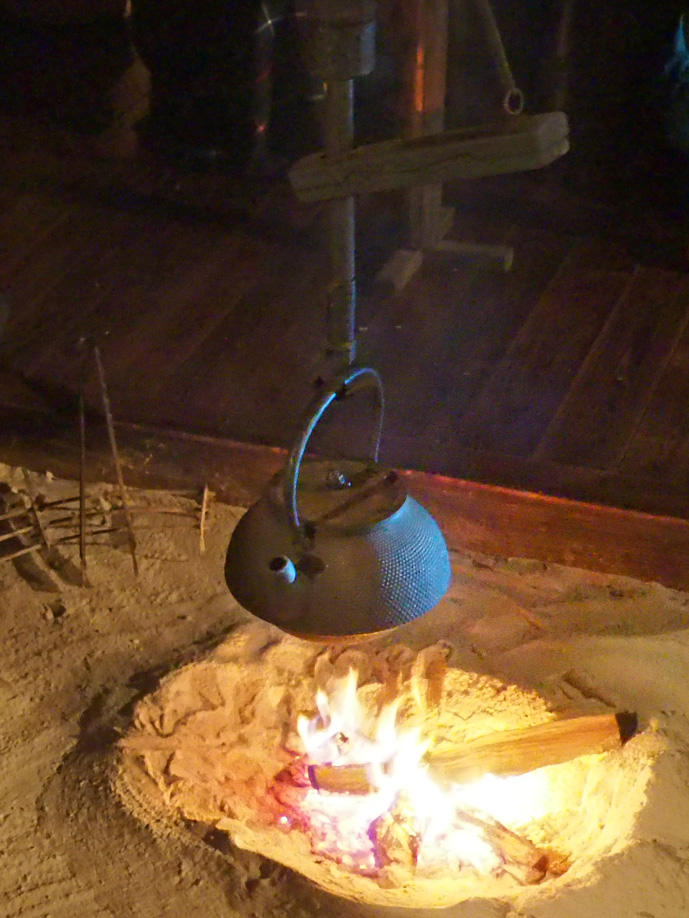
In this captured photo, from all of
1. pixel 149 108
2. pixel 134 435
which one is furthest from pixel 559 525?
pixel 149 108

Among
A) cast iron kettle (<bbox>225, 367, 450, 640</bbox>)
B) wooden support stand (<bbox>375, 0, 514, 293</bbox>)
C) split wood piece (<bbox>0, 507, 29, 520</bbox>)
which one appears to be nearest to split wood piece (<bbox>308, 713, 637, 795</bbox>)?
cast iron kettle (<bbox>225, 367, 450, 640</bbox>)

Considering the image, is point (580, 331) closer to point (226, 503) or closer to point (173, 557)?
point (226, 503)

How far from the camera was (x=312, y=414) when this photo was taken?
1.48 meters

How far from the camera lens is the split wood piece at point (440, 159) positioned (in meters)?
1.35

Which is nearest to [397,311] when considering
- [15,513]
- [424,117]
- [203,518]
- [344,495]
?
[424,117]

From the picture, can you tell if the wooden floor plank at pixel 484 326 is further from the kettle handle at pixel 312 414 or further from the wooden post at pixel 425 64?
the kettle handle at pixel 312 414

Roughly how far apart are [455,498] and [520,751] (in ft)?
2.54

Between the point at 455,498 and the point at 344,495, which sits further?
the point at 455,498

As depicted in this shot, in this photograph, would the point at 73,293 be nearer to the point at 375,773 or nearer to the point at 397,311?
the point at 397,311

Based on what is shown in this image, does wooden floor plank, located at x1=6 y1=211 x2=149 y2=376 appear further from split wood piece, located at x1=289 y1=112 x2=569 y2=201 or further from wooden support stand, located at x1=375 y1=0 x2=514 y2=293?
split wood piece, located at x1=289 y1=112 x2=569 y2=201

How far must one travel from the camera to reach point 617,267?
360cm

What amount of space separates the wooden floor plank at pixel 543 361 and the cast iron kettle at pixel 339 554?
3.82 feet

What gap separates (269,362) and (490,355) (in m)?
0.65

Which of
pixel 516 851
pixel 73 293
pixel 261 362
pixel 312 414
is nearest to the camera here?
pixel 312 414
